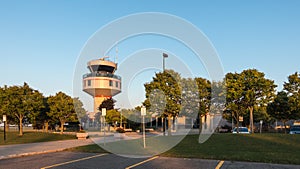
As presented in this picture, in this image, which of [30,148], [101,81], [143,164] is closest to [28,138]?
[30,148]

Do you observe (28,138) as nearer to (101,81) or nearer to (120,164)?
(120,164)

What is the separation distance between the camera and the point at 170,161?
38.6 ft

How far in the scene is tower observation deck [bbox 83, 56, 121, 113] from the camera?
236 feet

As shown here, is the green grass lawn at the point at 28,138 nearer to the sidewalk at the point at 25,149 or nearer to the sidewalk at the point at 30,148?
the sidewalk at the point at 30,148

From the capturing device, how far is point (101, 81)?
72.7 metres

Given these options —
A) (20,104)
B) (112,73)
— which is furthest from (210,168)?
(112,73)

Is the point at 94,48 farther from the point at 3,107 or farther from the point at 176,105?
the point at 3,107

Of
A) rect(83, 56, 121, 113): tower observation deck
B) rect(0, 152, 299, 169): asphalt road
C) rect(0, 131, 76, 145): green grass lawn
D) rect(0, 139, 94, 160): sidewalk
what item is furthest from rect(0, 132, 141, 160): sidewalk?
rect(83, 56, 121, 113): tower observation deck

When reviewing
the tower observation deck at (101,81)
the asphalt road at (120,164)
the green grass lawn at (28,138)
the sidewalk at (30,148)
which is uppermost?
the tower observation deck at (101,81)

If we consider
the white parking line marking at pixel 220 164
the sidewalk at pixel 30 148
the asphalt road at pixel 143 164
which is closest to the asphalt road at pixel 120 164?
the asphalt road at pixel 143 164

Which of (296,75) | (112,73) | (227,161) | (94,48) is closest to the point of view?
(227,161)

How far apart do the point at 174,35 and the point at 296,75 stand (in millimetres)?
27087

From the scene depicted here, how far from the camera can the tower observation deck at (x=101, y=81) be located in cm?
7188

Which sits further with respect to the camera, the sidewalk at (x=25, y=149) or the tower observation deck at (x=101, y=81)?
the tower observation deck at (x=101, y=81)
